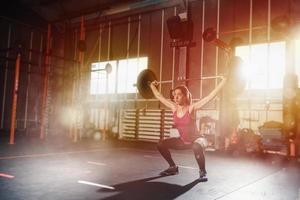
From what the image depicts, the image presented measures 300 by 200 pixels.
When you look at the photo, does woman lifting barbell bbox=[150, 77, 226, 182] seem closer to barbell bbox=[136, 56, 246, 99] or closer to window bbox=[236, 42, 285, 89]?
barbell bbox=[136, 56, 246, 99]

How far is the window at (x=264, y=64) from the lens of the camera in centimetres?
691

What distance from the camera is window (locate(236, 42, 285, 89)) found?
691 cm

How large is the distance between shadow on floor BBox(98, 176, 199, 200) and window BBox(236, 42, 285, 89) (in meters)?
4.64

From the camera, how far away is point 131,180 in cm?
327

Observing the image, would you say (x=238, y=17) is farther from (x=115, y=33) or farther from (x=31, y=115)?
(x=31, y=115)

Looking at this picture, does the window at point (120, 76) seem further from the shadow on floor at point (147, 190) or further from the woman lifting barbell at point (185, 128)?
→ the shadow on floor at point (147, 190)

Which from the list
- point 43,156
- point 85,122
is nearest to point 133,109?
point 85,122

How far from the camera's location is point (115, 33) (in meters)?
10.3

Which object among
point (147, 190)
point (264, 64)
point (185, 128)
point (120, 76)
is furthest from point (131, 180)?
point (120, 76)

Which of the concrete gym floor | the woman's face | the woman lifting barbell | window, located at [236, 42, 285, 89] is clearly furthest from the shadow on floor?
window, located at [236, 42, 285, 89]

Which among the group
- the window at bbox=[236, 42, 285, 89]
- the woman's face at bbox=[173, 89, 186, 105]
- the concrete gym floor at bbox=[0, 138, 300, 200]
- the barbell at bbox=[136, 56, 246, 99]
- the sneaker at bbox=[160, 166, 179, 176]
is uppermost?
the window at bbox=[236, 42, 285, 89]

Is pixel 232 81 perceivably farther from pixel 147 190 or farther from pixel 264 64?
pixel 147 190

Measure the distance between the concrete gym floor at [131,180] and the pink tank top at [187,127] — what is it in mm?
479

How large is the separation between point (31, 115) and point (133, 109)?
3887 millimetres
